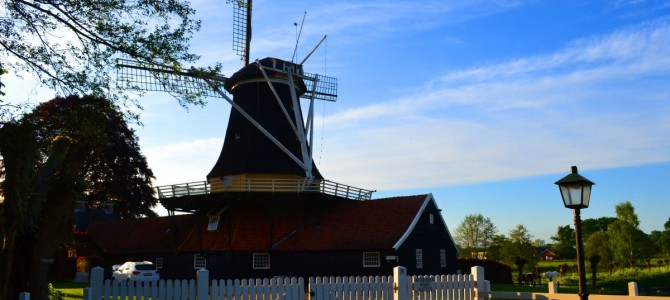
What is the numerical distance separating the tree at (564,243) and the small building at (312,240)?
74314 mm

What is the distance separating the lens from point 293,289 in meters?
12.8

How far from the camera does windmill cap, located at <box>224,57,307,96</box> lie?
32.7 meters

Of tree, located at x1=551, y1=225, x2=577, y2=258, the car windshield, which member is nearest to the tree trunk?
the car windshield

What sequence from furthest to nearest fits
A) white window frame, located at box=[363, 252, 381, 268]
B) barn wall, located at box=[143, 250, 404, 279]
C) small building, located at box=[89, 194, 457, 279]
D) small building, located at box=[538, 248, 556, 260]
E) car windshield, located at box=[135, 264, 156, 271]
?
small building, located at box=[538, 248, 556, 260] < car windshield, located at box=[135, 264, 156, 271] < small building, located at box=[89, 194, 457, 279] < barn wall, located at box=[143, 250, 404, 279] < white window frame, located at box=[363, 252, 381, 268]

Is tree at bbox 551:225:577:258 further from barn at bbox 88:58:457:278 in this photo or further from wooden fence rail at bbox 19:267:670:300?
wooden fence rail at bbox 19:267:670:300

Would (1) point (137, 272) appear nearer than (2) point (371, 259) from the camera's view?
No

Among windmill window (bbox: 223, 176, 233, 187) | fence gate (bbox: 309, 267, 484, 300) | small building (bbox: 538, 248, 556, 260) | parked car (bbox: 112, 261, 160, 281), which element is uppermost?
windmill window (bbox: 223, 176, 233, 187)

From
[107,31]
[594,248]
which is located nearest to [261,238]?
[107,31]

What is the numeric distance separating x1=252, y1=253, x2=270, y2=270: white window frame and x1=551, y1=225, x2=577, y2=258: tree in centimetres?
7850

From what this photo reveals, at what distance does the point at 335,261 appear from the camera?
27.9m

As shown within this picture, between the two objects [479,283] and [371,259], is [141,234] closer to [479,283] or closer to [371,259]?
[371,259]

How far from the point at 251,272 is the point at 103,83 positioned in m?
19.0

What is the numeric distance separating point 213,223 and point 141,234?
7.32 m

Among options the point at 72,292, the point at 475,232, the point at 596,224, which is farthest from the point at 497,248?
the point at 596,224
